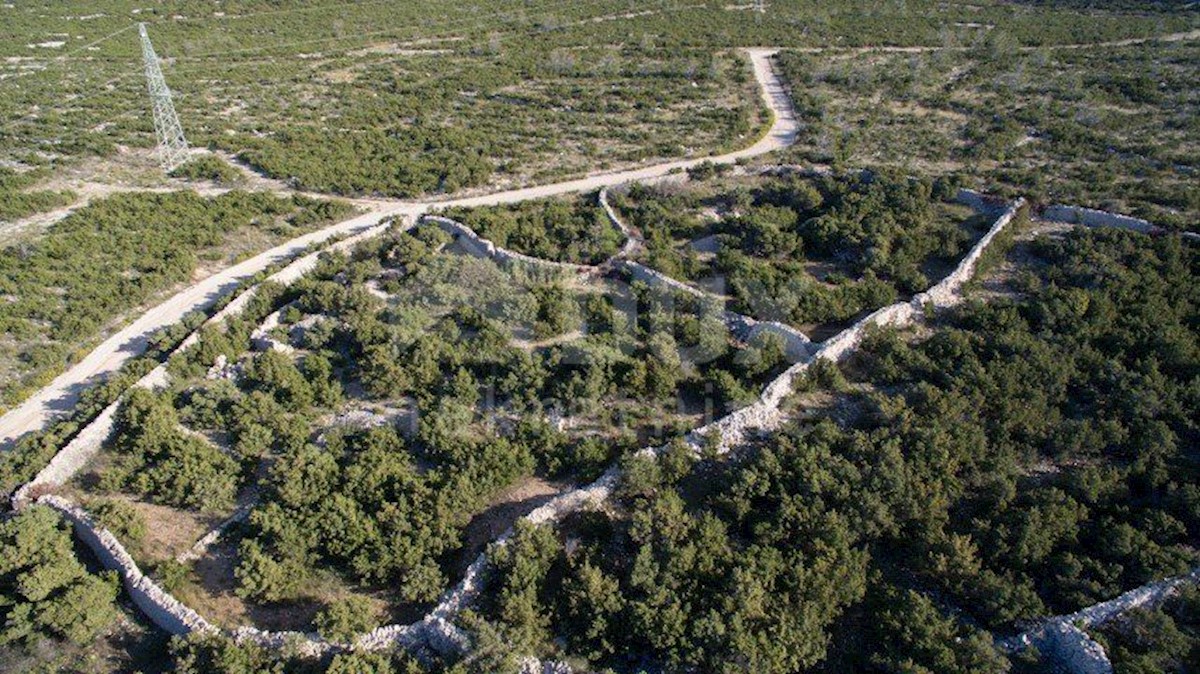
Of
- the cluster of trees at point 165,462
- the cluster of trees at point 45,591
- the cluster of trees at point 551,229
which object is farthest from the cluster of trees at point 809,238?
the cluster of trees at point 45,591

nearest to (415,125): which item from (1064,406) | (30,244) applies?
(30,244)

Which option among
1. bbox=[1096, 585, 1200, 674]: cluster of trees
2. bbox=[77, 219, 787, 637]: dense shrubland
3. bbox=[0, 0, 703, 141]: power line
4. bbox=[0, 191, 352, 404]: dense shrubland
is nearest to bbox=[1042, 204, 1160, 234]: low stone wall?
bbox=[77, 219, 787, 637]: dense shrubland

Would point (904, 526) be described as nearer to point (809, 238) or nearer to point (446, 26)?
point (809, 238)

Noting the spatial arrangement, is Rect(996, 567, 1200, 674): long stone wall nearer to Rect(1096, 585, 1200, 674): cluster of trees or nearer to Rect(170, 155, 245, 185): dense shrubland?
Rect(1096, 585, 1200, 674): cluster of trees

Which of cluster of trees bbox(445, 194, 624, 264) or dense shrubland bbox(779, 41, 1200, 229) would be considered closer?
cluster of trees bbox(445, 194, 624, 264)

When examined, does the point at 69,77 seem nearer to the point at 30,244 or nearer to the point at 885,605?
the point at 30,244

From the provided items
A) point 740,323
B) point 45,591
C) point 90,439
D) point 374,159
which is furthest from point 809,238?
point 45,591
